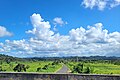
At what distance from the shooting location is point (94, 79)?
12625mm

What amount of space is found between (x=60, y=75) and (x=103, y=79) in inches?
81.0

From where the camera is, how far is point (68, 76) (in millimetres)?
12773

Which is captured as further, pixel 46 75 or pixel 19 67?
pixel 19 67

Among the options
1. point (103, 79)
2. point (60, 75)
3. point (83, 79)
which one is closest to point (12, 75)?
point (60, 75)

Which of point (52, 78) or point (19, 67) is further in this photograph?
point (19, 67)

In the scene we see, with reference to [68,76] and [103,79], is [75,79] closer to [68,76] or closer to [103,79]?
[68,76]

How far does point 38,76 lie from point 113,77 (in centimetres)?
363

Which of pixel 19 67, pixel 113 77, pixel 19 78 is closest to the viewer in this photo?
pixel 113 77

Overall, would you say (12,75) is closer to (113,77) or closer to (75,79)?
(75,79)

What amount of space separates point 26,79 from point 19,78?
38cm

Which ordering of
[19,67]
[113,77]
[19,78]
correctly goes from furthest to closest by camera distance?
1. [19,67]
2. [19,78]
3. [113,77]

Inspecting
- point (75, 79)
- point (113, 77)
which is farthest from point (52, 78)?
point (113, 77)

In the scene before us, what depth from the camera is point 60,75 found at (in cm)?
1288

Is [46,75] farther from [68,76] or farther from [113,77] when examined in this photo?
[113,77]
